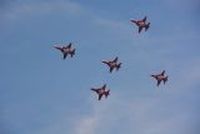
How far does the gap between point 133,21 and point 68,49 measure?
1885cm

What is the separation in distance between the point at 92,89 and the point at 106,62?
796 centimetres

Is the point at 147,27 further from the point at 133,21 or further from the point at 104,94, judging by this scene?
the point at 104,94

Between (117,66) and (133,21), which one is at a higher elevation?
(133,21)

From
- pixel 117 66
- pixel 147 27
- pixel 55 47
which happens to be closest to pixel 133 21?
pixel 147 27

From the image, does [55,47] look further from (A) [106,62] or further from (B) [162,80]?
(B) [162,80]

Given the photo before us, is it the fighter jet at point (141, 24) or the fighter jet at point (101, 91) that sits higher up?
the fighter jet at point (141, 24)

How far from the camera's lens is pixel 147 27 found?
138 meters

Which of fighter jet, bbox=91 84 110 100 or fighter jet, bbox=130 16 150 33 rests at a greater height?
fighter jet, bbox=130 16 150 33

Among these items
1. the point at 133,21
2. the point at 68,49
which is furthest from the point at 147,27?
the point at 68,49

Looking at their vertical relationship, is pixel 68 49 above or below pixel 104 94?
above

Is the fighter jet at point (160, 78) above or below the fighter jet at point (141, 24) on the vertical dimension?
below

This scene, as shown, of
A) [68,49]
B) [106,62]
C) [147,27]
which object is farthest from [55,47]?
[147,27]

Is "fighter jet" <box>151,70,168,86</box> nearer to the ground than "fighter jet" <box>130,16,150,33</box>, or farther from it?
nearer to the ground

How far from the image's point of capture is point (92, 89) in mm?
137625
